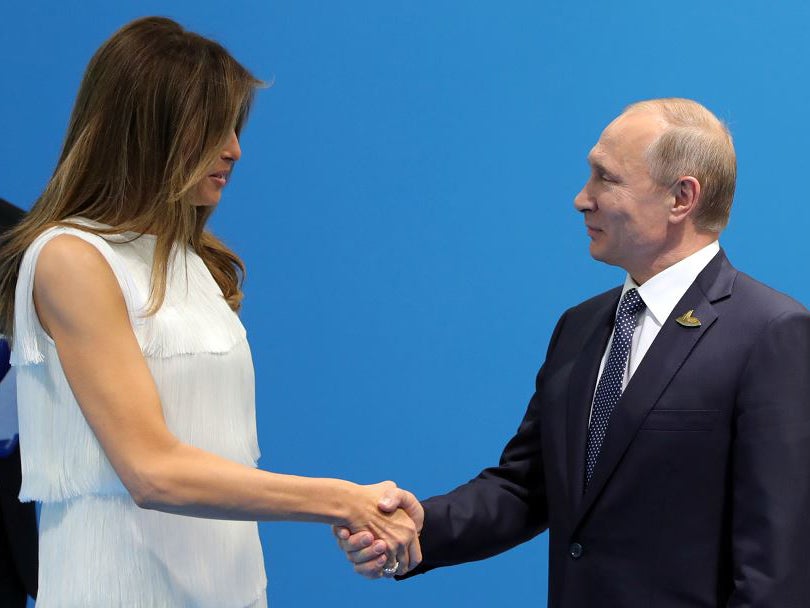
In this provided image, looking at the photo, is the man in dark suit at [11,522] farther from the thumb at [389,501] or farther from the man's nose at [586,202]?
the man's nose at [586,202]

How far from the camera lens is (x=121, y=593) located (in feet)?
5.79

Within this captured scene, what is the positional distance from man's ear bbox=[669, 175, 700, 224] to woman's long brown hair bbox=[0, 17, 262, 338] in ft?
2.31

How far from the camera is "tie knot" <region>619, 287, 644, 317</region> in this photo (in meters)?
2.02

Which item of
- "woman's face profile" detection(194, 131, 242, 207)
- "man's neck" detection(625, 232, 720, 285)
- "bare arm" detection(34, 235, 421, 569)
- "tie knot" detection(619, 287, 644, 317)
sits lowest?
"bare arm" detection(34, 235, 421, 569)

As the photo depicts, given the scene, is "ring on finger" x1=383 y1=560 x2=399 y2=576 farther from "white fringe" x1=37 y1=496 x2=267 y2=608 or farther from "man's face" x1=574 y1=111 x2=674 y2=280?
"man's face" x1=574 y1=111 x2=674 y2=280

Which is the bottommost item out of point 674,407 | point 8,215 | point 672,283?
point 674,407

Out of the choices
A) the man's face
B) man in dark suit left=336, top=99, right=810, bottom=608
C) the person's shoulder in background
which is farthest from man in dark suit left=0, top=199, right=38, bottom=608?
the man's face

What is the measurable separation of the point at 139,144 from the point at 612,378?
801 mm

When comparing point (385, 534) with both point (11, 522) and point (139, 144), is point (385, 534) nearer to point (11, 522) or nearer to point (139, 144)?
point (11, 522)

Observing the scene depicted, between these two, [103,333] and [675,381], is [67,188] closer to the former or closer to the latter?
[103,333]

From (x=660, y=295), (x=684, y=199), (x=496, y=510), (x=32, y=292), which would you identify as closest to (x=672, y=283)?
(x=660, y=295)

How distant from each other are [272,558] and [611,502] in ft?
5.85

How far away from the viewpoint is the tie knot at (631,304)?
2.02 meters

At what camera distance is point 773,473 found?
1776 mm
